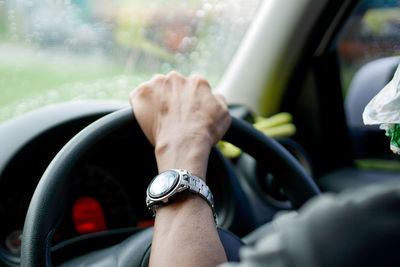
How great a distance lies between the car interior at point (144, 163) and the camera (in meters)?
0.72

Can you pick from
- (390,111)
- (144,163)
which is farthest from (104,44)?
(390,111)

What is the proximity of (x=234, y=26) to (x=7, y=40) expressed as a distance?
81 centimetres

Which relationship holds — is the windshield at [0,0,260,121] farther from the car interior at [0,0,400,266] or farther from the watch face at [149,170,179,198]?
the watch face at [149,170,179,198]

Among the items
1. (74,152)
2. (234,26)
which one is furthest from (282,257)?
(234,26)

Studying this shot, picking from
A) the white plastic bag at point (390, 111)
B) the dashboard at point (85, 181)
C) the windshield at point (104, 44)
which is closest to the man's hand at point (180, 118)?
the dashboard at point (85, 181)

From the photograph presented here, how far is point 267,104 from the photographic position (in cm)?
164

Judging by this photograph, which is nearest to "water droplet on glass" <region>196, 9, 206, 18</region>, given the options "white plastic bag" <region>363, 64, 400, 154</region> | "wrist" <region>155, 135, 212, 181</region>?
"wrist" <region>155, 135, 212, 181</region>

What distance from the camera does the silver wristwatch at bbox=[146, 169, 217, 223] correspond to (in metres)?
0.64

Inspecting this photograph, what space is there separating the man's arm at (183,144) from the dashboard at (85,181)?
0.49 ft

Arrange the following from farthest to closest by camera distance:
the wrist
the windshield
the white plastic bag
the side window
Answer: the side window → the windshield → the wrist → the white plastic bag

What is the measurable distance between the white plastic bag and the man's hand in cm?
27

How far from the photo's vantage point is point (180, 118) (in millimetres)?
759

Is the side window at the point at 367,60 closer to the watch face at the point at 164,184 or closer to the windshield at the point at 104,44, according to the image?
the windshield at the point at 104,44

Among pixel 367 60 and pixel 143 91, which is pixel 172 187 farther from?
pixel 367 60
